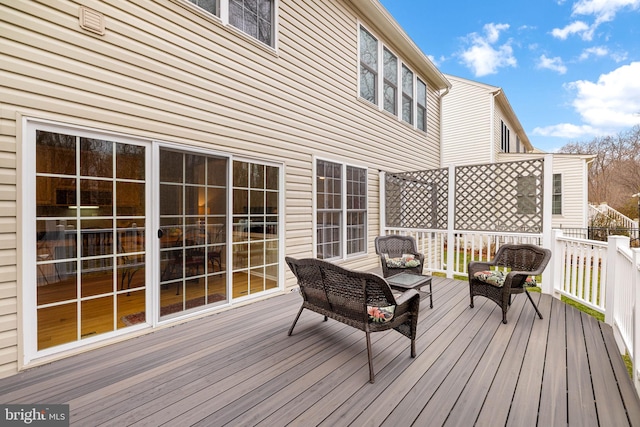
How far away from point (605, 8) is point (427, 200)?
2244 cm

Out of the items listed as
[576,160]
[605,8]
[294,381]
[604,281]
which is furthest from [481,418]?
[605,8]

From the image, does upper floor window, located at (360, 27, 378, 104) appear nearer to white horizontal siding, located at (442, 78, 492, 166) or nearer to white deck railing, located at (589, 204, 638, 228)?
white horizontal siding, located at (442, 78, 492, 166)

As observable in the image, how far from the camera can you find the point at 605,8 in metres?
17.4

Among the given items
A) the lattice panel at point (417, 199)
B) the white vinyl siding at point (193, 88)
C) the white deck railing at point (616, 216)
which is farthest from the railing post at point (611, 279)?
the white deck railing at point (616, 216)

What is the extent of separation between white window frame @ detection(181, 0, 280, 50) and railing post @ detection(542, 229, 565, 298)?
551 centimetres

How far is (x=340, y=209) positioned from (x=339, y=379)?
150 inches

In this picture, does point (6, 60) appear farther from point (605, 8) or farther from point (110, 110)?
point (605, 8)

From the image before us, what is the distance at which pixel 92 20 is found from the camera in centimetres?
273

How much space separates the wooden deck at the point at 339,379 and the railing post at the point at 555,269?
4.44 feet

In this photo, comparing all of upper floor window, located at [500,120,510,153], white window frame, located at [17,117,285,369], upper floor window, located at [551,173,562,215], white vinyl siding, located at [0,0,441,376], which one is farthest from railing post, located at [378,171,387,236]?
upper floor window, located at [551,173,562,215]

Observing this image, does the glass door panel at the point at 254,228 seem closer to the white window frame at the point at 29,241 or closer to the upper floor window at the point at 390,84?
the white window frame at the point at 29,241

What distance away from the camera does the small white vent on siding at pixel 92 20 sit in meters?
2.67

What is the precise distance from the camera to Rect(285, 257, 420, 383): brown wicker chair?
2.38 metres

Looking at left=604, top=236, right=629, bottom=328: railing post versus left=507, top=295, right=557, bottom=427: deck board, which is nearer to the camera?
left=507, top=295, right=557, bottom=427: deck board
